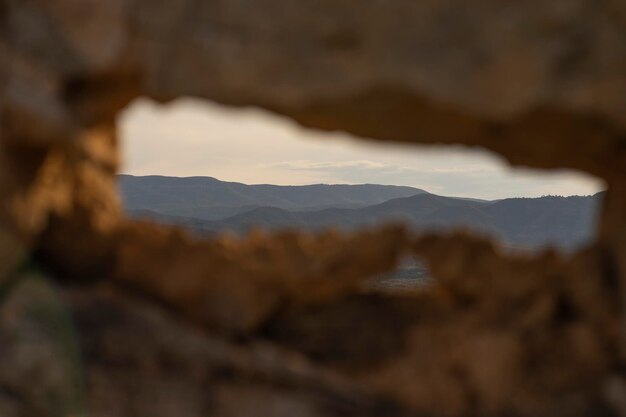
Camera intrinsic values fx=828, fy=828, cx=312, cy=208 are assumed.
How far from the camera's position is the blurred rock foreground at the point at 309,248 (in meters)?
2.61

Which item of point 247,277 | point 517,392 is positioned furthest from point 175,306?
point 517,392

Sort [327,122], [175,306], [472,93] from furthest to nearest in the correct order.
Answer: [175,306] → [327,122] → [472,93]

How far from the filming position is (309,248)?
10.1ft

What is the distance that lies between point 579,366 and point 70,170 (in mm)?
2086

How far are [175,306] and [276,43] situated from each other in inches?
42.5

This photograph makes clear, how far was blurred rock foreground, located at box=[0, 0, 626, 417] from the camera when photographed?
8.57ft

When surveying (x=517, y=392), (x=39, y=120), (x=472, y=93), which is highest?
(x=472, y=93)

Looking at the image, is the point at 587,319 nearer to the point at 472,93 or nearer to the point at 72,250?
the point at 472,93

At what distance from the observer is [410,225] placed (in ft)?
10.5

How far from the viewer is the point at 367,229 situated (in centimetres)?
314

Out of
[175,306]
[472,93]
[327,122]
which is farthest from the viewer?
[175,306]

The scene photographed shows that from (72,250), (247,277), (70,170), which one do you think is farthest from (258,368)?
(70,170)

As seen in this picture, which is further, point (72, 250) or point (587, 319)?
point (72, 250)

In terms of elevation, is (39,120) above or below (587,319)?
above
